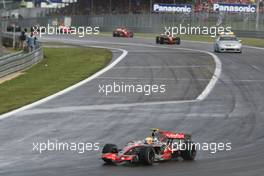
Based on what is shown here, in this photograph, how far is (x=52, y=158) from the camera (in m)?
12.2

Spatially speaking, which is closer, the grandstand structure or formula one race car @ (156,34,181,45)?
formula one race car @ (156,34,181,45)

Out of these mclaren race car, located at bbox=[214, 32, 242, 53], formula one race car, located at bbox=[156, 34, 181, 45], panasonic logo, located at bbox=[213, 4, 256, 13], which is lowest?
formula one race car, located at bbox=[156, 34, 181, 45]

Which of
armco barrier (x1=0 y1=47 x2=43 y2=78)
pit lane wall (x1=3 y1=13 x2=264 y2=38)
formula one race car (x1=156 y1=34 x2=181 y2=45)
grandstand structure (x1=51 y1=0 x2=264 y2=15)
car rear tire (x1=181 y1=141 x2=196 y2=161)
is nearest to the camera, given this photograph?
car rear tire (x1=181 y1=141 x2=196 y2=161)

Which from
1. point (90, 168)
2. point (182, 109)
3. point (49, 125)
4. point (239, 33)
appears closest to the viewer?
point (90, 168)

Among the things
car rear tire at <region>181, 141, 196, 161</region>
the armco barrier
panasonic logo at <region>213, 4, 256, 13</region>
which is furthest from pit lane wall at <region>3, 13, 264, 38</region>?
car rear tire at <region>181, 141, 196, 161</region>

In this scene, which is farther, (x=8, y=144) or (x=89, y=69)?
(x=89, y=69)

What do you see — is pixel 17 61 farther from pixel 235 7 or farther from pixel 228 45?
pixel 235 7

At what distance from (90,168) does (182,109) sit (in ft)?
28.1

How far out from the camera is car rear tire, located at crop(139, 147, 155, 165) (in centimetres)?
1122

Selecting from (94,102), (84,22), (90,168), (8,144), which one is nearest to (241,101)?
(94,102)

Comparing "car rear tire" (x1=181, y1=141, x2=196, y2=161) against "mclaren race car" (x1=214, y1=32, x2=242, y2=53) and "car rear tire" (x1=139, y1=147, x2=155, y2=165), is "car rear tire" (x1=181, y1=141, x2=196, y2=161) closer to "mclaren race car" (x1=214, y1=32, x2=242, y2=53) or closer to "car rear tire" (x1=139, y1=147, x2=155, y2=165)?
"car rear tire" (x1=139, y1=147, x2=155, y2=165)

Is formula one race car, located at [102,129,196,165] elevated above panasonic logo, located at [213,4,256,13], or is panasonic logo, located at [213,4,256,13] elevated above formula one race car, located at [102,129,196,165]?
panasonic logo, located at [213,4,256,13]

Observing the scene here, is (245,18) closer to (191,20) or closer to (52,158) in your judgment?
(191,20)

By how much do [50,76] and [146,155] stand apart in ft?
62.8
